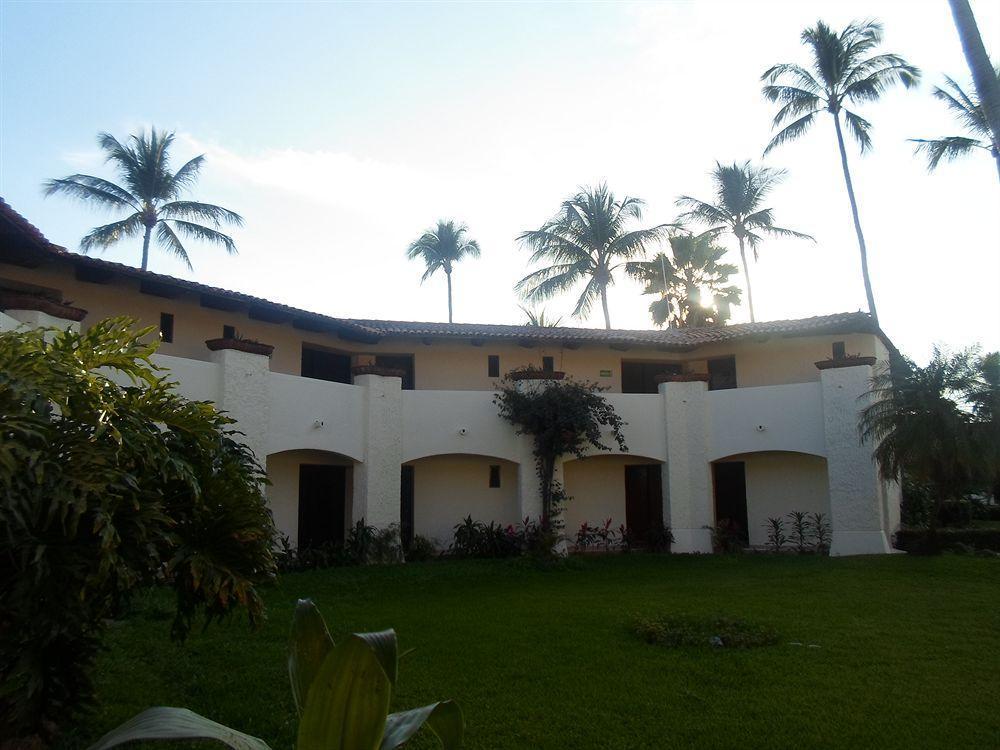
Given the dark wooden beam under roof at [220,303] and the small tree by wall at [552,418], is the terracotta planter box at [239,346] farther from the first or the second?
the small tree by wall at [552,418]

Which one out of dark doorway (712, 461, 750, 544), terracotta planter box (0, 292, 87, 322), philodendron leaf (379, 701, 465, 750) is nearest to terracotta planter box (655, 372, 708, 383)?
dark doorway (712, 461, 750, 544)

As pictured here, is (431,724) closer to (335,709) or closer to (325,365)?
(335,709)

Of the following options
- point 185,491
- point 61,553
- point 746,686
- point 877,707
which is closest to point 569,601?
point 746,686

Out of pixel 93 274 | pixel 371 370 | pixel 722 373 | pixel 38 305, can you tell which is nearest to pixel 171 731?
pixel 38 305

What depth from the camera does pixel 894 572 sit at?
13188mm

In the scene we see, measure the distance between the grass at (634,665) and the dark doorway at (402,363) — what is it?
7162 millimetres

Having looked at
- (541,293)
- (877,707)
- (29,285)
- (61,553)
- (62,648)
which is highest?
(541,293)

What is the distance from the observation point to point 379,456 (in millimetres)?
16656

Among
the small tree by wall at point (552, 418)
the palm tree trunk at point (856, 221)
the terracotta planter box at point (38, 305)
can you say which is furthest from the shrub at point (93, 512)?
the palm tree trunk at point (856, 221)

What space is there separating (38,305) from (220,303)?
4567 mm

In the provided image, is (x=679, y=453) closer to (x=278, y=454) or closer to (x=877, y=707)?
(x=278, y=454)

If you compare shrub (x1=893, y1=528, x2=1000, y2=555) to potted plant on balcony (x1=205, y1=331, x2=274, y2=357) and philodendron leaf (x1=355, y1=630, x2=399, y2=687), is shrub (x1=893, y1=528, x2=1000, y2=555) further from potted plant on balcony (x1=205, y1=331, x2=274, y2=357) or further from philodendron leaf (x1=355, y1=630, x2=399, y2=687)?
philodendron leaf (x1=355, y1=630, x2=399, y2=687)

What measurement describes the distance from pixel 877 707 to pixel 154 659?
693 centimetres

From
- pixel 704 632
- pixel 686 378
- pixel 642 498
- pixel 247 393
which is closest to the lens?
pixel 704 632
